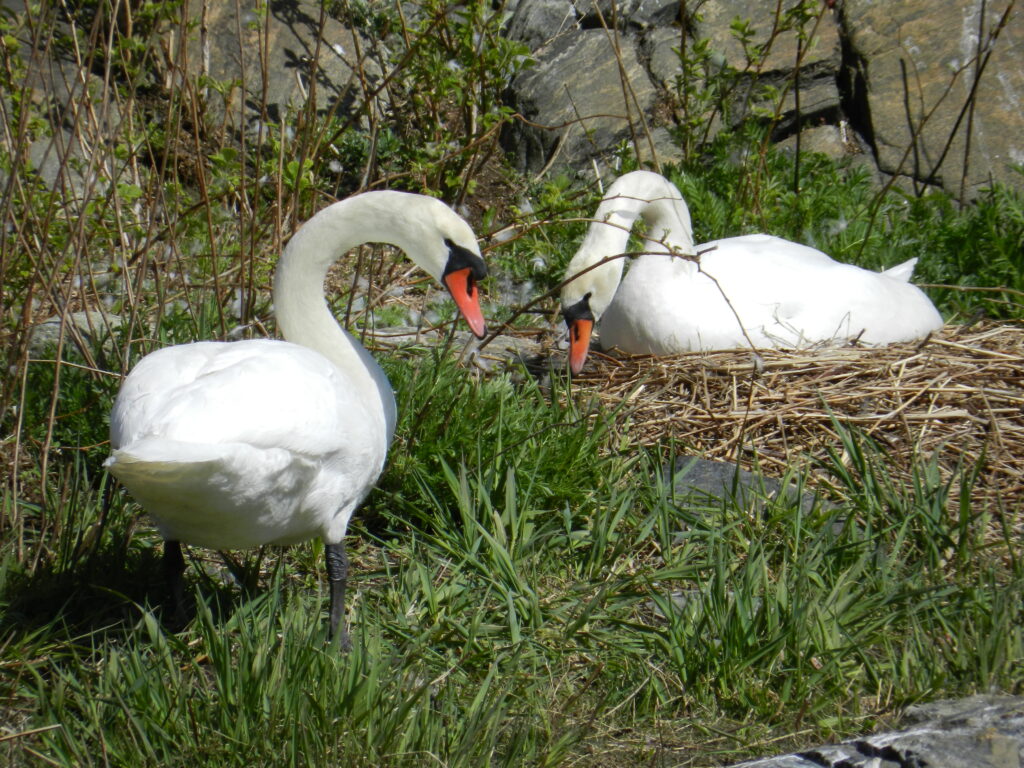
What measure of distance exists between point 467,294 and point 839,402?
1.87 m

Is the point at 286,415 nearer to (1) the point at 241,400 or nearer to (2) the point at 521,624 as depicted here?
(1) the point at 241,400

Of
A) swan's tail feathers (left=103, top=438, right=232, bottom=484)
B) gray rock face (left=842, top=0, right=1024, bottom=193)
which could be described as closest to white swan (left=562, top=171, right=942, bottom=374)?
gray rock face (left=842, top=0, right=1024, bottom=193)

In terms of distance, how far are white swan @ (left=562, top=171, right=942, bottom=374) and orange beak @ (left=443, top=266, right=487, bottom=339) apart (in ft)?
5.00

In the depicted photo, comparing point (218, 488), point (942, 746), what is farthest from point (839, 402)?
point (218, 488)

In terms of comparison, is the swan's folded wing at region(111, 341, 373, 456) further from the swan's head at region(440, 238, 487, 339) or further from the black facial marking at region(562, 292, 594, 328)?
the black facial marking at region(562, 292, 594, 328)

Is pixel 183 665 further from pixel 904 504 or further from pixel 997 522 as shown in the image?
pixel 997 522

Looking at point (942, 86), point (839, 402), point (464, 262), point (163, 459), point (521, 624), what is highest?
point (942, 86)

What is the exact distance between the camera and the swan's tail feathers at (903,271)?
17.8 feet

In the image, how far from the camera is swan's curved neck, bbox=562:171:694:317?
15.4 ft

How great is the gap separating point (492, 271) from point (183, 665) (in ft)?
12.2

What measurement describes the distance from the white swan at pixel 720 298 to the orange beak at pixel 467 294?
152 centimetres

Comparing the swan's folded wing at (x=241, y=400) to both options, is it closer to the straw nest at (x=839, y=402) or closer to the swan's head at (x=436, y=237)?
the swan's head at (x=436, y=237)

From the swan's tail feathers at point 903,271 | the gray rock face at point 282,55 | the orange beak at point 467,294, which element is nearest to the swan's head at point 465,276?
the orange beak at point 467,294

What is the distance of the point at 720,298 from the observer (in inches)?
193
